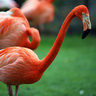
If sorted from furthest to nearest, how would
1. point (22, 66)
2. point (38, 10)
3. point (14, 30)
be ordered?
point (38, 10) < point (14, 30) < point (22, 66)

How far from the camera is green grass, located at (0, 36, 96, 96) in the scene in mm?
4062

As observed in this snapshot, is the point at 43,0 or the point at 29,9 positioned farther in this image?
the point at 43,0

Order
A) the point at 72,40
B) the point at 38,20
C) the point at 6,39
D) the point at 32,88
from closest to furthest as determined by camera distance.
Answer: the point at 6,39
the point at 32,88
the point at 38,20
the point at 72,40

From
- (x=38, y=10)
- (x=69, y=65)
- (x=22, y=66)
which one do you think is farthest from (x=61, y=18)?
(x=22, y=66)

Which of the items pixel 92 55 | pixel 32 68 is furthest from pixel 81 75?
pixel 32 68

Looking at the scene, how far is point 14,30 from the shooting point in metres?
3.51

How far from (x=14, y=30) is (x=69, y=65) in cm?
302

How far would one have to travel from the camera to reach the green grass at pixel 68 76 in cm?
406

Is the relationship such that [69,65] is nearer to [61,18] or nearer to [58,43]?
[58,43]

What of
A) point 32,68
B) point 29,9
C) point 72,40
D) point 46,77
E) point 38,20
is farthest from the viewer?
point 72,40

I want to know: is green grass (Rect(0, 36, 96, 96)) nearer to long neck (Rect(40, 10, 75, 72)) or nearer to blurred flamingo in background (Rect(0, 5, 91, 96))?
blurred flamingo in background (Rect(0, 5, 91, 96))

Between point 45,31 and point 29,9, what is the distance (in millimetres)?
4885

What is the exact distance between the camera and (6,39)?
3479 millimetres

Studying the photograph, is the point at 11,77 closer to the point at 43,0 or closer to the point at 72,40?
the point at 43,0
